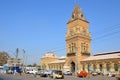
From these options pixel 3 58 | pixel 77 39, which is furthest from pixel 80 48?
pixel 3 58

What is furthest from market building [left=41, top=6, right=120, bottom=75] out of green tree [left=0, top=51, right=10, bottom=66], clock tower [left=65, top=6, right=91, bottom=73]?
green tree [left=0, top=51, right=10, bottom=66]

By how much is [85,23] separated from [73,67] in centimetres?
1829

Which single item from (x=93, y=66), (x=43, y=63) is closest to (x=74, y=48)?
(x=93, y=66)

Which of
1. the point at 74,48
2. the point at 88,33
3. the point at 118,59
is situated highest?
the point at 88,33

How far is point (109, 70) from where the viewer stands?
5909cm

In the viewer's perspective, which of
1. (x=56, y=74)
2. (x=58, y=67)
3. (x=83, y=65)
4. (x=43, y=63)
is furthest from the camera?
(x=43, y=63)

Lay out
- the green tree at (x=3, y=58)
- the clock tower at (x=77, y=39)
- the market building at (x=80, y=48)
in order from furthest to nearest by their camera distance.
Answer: the green tree at (x=3, y=58) < the clock tower at (x=77, y=39) < the market building at (x=80, y=48)

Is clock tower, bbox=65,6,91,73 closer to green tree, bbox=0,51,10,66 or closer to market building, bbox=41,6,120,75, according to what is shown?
market building, bbox=41,6,120,75

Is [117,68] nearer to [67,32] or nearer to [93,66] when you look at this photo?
[93,66]

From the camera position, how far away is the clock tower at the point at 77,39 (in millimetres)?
70750

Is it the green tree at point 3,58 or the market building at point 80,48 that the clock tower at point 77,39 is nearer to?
the market building at point 80,48

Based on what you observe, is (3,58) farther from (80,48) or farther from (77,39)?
(80,48)

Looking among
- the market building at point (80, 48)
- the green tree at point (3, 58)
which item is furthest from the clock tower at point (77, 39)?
the green tree at point (3, 58)

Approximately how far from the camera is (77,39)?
2805 inches
